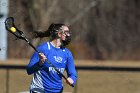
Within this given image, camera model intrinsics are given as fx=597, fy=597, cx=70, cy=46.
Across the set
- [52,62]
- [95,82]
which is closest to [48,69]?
[52,62]

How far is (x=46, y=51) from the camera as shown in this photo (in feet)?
23.5

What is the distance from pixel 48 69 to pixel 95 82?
7073 mm

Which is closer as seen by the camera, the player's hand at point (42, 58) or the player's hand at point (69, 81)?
the player's hand at point (42, 58)

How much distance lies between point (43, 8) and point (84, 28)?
3.93m

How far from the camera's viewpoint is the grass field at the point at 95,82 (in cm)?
1366

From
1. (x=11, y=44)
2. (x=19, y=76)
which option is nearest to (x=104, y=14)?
(x=11, y=44)

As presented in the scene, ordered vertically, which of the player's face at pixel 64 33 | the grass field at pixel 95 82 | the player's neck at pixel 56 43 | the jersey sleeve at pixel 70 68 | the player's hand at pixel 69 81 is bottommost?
the grass field at pixel 95 82

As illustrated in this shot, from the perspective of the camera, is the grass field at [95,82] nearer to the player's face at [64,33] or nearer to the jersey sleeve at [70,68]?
the jersey sleeve at [70,68]

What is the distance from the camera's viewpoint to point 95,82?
1416cm

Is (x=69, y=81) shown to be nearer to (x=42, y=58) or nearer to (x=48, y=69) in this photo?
(x=48, y=69)

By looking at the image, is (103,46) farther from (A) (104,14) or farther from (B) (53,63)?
(B) (53,63)

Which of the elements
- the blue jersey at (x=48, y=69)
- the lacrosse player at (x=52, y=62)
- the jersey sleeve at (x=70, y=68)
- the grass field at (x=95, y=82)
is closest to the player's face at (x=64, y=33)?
the lacrosse player at (x=52, y=62)

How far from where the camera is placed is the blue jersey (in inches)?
282

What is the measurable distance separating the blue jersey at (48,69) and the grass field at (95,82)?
630 cm
